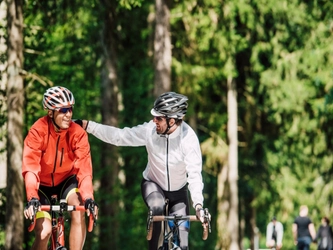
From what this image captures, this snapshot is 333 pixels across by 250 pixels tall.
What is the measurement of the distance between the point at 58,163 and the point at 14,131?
942 cm

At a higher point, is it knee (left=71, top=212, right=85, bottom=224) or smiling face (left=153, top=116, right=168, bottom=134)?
smiling face (left=153, top=116, right=168, bottom=134)

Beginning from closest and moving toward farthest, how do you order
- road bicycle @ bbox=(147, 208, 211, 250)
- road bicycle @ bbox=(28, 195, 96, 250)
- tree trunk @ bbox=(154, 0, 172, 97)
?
road bicycle @ bbox=(28, 195, 96, 250) → road bicycle @ bbox=(147, 208, 211, 250) → tree trunk @ bbox=(154, 0, 172, 97)

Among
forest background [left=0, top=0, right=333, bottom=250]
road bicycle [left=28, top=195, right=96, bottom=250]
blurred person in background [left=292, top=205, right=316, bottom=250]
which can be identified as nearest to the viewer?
road bicycle [left=28, top=195, right=96, bottom=250]

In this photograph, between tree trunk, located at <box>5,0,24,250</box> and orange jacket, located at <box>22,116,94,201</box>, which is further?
tree trunk, located at <box>5,0,24,250</box>

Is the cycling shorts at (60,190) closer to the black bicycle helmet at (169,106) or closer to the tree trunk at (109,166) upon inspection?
the black bicycle helmet at (169,106)

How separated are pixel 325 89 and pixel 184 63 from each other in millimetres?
5529

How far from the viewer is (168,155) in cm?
1101

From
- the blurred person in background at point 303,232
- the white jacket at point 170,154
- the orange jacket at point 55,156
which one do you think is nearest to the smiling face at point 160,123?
the white jacket at point 170,154

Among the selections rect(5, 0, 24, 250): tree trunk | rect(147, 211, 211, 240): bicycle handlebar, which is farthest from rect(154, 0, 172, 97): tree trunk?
rect(147, 211, 211, 240): bicycle handlebar

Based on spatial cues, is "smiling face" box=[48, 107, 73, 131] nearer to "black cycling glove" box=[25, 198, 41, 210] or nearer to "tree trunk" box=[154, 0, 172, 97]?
"black cycling glove" box=[25, 198, 41, 210]

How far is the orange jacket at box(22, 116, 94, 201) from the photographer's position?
33.7 ft

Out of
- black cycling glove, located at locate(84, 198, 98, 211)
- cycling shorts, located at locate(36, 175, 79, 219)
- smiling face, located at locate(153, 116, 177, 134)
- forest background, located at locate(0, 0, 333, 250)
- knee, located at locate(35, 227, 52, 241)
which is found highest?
forest background, located at locate(0, 0, 333, 250)

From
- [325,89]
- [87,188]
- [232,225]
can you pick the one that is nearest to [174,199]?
[87,188]

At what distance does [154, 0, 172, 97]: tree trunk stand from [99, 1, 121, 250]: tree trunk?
2.73 meters
